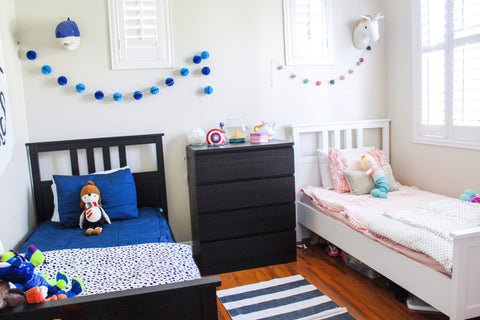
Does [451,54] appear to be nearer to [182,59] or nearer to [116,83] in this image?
[182,59]

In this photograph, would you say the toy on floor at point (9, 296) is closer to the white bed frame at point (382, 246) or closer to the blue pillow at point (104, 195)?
the blue pillow at point (104, 195)

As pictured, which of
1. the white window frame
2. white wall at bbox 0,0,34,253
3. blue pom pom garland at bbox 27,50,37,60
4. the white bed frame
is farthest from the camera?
the white window frame

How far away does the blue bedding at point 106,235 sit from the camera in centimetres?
234

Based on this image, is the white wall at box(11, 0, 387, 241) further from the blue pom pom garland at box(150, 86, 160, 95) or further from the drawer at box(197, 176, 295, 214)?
the drawer at box(197, 176, 295, 214)

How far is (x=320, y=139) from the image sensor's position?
361cm

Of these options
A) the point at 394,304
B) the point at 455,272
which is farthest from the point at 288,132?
the point at 455,272

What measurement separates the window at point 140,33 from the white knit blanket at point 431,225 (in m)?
2.01

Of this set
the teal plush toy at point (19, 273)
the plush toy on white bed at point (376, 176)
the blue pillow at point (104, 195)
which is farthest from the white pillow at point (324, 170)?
the teal plush toy at point (19, 273)

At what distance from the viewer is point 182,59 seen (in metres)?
3.24

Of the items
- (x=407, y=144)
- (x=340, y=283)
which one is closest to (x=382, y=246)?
(x=340, y=283)

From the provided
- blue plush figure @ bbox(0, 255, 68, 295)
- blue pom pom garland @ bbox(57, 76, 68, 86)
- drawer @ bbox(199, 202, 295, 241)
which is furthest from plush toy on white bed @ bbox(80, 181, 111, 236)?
→ blue plush figure @ bbox(0, 255, 68, 295)

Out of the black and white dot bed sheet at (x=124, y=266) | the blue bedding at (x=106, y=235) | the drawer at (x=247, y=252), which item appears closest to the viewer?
the black and white dot bed sheet at (x=124, y=266)

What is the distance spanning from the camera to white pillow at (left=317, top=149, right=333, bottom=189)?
3.46 metres

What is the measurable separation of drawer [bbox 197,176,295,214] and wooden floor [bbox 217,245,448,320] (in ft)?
1.66
